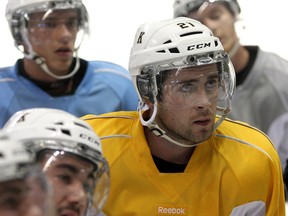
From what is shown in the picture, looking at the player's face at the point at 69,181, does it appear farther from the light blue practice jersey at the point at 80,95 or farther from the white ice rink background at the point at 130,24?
the white ice rink background at the point at 130,24

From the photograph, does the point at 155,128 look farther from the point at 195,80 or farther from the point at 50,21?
the point at 50,21

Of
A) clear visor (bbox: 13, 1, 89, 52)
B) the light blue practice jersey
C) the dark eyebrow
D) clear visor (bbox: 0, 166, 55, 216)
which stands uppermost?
clear visor (bbox: 0, 166, 55, 216)

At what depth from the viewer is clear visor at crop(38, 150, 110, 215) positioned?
2.33 meters

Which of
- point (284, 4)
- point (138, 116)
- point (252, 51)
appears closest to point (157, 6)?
point (284, 4)

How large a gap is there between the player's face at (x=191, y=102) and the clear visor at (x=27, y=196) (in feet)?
2.81

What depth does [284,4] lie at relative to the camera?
517 cm

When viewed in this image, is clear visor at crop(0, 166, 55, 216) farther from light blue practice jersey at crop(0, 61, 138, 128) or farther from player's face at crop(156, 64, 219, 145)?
light blue practice jersey at crop(0, 61, 138, 128)

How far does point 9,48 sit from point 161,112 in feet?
7.04

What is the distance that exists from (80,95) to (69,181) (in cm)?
151

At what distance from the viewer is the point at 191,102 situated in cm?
279

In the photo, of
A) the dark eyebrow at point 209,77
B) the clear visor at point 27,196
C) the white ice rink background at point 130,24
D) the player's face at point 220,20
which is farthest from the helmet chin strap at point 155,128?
the white ice rink background at point 130,24

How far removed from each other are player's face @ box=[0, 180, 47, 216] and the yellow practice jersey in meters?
0.86

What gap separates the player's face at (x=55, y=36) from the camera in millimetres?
3684

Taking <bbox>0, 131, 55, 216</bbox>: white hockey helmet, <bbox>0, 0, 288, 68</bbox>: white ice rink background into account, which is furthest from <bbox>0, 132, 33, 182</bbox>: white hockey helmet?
<bbox>0, 0, 288, 68</bbox>: white ice rink background
